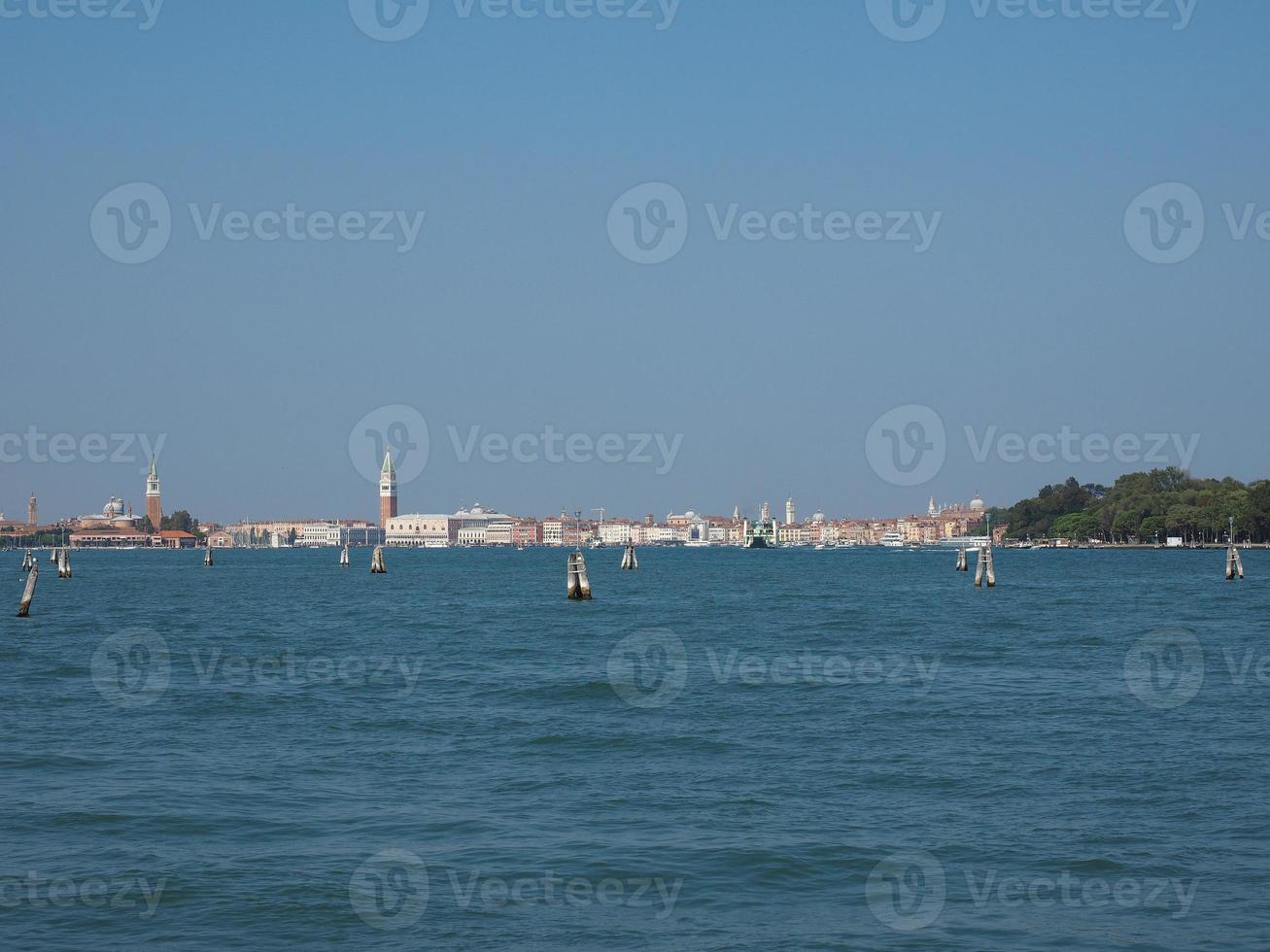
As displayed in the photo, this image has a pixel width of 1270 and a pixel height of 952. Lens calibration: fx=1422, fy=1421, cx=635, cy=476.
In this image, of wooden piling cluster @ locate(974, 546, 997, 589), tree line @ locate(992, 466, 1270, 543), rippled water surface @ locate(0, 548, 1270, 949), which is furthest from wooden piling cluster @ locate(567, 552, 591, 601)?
tree line @ locate(992, 466, 1270, 543)

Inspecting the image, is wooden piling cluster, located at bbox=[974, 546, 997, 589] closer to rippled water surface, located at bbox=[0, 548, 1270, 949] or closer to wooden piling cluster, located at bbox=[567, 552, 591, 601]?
wooden piling cluster, located at bbox=[567, 552, 591, 601]

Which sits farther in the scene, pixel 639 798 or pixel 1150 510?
pixel 1150 510

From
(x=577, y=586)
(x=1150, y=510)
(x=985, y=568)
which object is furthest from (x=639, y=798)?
(x=1150, y=510)

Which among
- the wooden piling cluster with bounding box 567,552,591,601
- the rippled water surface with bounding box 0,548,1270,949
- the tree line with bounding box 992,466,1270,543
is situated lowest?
the rippled water surface with bounding box 0,548,1270,949

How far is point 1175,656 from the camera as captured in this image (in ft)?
77.6

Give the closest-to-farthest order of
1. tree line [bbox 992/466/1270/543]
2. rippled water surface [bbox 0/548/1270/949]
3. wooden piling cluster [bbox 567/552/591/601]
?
1. rippled water surface [bbox 0/548/1270/949]
2. wooden piling cluster [bbox 567/552/591/601]
3. tree line [bbox 992/466/1270/543]

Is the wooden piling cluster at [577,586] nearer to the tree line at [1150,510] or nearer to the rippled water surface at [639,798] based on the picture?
the rippled water surface at [639,798]

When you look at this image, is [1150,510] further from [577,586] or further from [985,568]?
[577,586]

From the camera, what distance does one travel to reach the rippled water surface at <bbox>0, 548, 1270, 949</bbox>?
8609 millimetres

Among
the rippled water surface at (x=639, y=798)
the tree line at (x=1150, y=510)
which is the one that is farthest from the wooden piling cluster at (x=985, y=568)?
the tree line at (x=1150, y=510)

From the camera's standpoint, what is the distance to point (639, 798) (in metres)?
11.9

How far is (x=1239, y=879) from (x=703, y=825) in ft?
12.3

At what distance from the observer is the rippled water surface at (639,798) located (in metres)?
8.61

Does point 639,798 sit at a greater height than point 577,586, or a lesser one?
lesser
